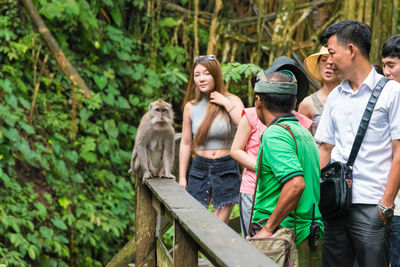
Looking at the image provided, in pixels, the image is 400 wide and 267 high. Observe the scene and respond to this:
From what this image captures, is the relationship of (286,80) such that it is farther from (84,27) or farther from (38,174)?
(84,27)

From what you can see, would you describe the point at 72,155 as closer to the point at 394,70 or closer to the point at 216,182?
the point at 216,182

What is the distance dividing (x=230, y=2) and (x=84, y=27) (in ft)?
8.00

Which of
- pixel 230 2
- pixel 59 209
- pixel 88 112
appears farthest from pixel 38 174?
pixel 230 2

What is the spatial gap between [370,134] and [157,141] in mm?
1911

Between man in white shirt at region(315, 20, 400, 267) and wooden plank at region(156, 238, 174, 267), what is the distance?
921mm

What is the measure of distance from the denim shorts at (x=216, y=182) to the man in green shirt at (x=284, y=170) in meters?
1.25

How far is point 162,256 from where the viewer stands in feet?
10.8

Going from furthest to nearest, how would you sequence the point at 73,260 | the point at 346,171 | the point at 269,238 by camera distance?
the point at 73,260
the point at 346,171
the point at 269,238

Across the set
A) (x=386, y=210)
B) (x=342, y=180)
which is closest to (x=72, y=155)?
(x=342, y=180)

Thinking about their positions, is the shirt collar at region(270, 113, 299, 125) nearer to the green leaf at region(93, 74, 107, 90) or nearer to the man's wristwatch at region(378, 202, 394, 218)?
the man's wristwatch at region(378, 202, 394, 218)

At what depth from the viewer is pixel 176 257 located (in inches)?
93.0

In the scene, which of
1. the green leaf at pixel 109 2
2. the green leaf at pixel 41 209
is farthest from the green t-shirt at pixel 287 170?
the green leaf at pixel 109 2

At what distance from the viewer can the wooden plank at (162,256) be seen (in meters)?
3.07

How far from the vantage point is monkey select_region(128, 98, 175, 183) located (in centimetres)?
382
